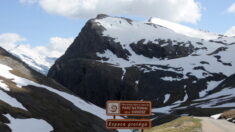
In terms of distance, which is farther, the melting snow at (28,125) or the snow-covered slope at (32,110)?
the snow-covered slope at (32,110)

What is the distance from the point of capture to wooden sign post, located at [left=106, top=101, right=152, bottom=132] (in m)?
23.5

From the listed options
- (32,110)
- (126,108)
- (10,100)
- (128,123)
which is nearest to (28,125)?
(32,110)

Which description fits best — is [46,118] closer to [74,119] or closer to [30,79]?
[74,119]

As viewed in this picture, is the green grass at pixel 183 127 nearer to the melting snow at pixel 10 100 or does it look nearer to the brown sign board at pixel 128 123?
the melting snow at pixel 10 100

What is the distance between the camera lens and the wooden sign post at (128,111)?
A: 23.5 m

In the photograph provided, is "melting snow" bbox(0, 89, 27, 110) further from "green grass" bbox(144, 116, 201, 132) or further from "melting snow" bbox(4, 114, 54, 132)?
"green grass" bbox(144, 116, 201, 132)

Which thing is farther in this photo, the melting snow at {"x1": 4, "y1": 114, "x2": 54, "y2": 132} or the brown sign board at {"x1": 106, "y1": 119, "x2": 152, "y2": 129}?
the melting snow at {"x1": 4, "y1": 114, "x2": 54, "y2": 132}

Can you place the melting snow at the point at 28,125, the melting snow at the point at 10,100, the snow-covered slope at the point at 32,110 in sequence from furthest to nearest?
the melting snow at the point at 10,100, the snow-covered slope at the point at 32,110, the melting snow at the point at 28,125

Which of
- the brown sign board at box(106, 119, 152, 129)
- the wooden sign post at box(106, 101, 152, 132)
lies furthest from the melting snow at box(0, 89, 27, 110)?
the wooden sign post at box(106, 101, 152, 132)

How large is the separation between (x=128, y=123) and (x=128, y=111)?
826 millimetres

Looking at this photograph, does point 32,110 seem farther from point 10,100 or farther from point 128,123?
point 128,123

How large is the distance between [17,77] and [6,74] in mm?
2434

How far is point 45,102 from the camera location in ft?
235

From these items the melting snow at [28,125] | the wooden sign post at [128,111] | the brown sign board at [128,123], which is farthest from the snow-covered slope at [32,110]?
the wooden sign post at [128,111]
